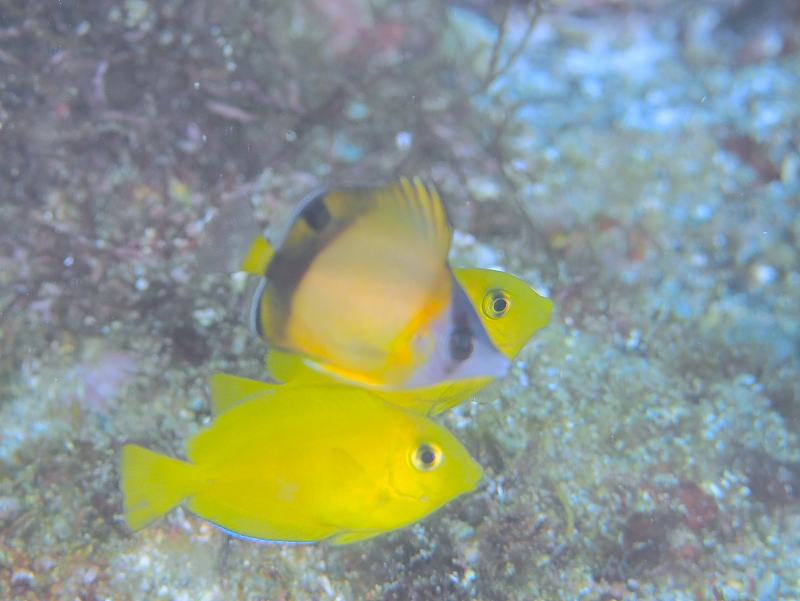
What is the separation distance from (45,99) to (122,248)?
1.07 m

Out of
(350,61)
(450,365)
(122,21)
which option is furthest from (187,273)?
(450,365)

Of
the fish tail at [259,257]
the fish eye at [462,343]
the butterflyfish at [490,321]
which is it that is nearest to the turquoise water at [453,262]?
the fish tail at [259,257]

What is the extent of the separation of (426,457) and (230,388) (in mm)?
723

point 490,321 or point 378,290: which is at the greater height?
point 378,290

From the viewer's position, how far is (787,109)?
552 centimetres

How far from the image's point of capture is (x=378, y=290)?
1.87 meters

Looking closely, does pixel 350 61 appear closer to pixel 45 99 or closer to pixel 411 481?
pixel 45 99

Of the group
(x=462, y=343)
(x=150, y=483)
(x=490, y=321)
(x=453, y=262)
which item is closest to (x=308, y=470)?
(x=150, y=483)

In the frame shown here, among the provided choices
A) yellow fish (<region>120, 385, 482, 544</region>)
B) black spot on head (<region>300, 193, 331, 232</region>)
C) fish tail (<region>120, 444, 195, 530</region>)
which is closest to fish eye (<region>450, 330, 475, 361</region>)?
yellow fish (<region>120, 385, 482, 544</region>)

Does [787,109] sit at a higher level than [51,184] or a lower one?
higher

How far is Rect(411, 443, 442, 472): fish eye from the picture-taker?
2031 mm

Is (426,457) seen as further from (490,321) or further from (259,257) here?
(259,257)

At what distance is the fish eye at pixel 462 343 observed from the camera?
1828 millimetres

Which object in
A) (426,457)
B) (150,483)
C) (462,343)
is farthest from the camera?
(150,483)
